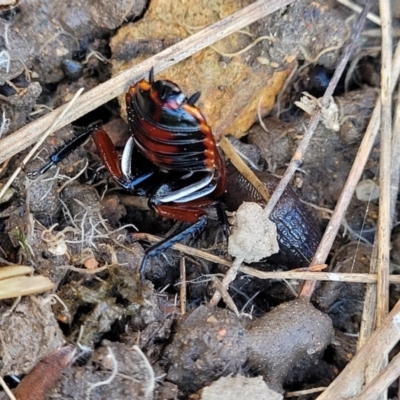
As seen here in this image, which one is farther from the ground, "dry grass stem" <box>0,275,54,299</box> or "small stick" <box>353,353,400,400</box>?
"dry grass stem" <box>0,275,54,299</box>

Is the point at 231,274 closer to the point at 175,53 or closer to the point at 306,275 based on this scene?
the point at 306,275

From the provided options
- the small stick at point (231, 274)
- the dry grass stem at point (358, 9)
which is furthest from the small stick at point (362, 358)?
the dry grass stem at point (358, 9)

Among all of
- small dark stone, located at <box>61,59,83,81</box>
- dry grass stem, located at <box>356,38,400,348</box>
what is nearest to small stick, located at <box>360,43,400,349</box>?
dry grass stem, located at <box>356,38,400,348</box>

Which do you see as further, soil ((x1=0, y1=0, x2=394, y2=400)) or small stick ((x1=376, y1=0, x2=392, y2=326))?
small stick ((x1=376, y1=0, x2=392, y2=326))

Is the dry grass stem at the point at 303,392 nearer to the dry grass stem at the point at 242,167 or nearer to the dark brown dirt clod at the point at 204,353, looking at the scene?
the dark brown dirt clod at the point at 204,353

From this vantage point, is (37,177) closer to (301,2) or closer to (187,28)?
(187,28)

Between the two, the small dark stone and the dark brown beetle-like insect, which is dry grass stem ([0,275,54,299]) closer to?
the dark brown beetle-like insect

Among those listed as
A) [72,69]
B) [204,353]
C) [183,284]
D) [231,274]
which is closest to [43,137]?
[72,69]

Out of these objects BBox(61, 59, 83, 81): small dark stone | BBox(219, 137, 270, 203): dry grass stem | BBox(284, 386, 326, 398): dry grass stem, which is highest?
BBox(61, 59, 83, 81): small dark stone
